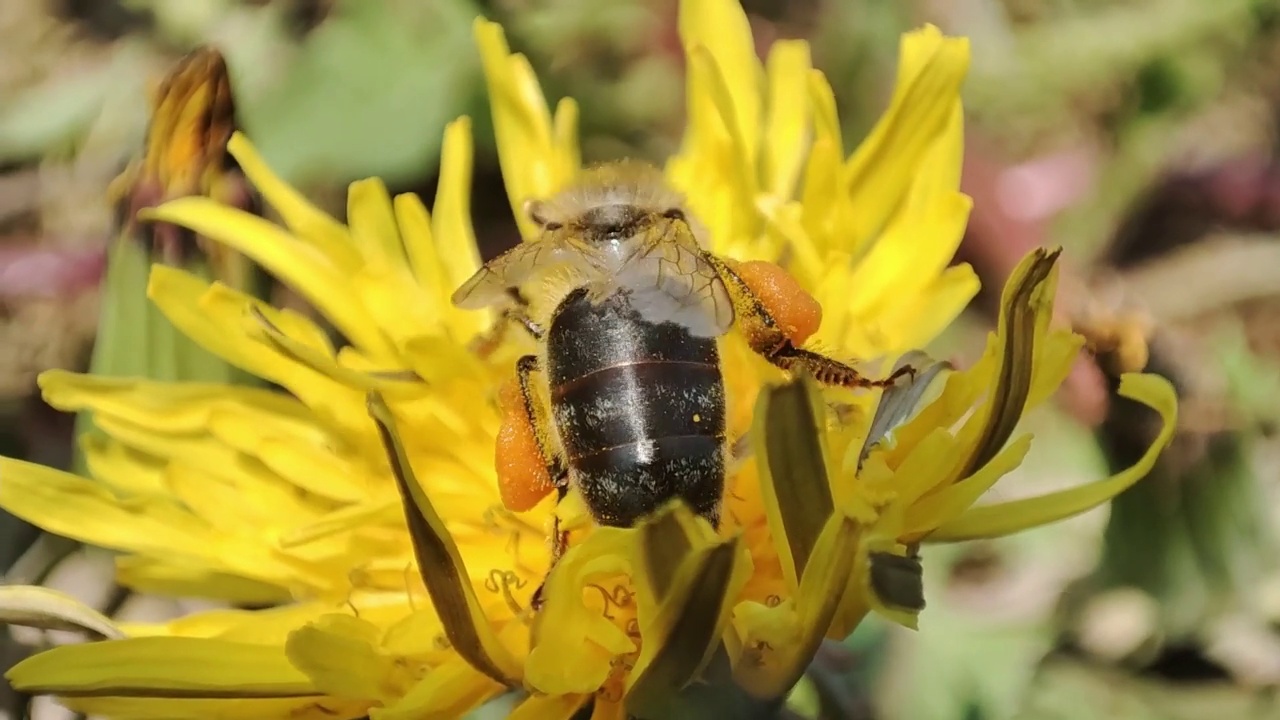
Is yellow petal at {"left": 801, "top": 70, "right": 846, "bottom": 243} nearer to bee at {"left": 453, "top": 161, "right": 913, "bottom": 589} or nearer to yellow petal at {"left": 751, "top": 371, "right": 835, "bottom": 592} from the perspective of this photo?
bee at {"left": 453, "top": 161, "right": 913, "bottom": 589}

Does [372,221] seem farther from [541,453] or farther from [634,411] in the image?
[634,411]

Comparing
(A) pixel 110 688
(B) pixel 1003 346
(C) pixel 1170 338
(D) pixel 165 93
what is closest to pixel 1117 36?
(C) pixel 1170 338

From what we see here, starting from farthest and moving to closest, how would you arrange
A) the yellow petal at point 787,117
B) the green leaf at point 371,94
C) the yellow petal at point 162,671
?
1. the green leaf at point 371,94
2. the yellow petal at point 787,117
3. the yellow petal at point 162,671

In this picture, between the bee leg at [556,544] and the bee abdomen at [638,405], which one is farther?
the bee leg at [556,544]

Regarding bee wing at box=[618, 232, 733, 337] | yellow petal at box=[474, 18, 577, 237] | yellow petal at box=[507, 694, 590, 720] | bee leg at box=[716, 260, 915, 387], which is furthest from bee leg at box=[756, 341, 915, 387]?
yellow petal at box=[474, 18, 577, 237]

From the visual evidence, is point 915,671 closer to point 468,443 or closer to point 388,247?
point 468,443

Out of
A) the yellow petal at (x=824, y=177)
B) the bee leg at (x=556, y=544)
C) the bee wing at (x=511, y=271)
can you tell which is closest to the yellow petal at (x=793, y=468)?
the bee leg at (x=556, y=544)

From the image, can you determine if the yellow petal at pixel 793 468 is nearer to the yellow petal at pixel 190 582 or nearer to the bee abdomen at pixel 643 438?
the bee abdomen at pixel 643 438
